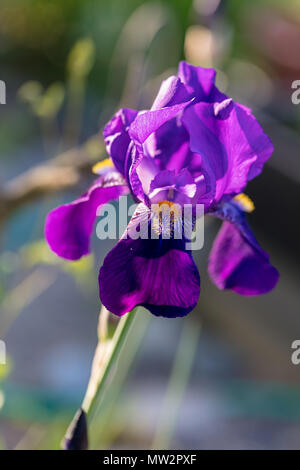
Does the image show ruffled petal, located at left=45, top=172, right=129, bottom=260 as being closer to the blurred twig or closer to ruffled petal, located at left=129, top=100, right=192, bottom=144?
ruffled petal, located at left=129, top=100, right=192, bottom=144

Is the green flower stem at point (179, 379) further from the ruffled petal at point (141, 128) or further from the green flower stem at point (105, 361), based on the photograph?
the ruffled petal at point (141, 128)

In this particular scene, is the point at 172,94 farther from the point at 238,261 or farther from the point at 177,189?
the point at 238,261

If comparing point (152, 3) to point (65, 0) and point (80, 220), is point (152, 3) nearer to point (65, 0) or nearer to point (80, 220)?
point (65, 0)

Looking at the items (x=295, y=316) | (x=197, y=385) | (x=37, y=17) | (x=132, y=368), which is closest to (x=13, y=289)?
(x=132, y=368)

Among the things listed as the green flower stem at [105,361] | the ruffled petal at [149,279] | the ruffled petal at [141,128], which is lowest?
the green flower stem at [105,361]

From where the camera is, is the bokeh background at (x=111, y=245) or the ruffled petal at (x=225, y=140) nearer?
the ruffled petal at (x=225, y=140)

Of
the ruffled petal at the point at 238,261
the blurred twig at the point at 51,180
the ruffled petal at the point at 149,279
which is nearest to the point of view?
the ruffled petal at the point at 149,279

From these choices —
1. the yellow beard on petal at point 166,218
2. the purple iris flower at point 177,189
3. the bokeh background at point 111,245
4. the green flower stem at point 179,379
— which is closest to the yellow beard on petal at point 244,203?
the purple iris flower at point 177,189
